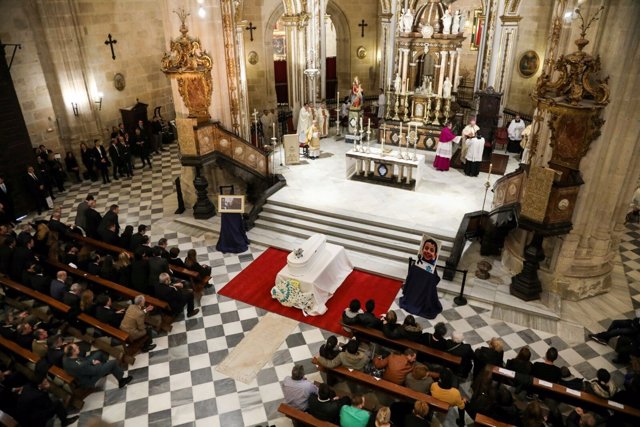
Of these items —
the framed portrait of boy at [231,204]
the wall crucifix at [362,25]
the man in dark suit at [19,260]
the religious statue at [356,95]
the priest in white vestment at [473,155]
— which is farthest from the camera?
the wall crucifix at [362,25]

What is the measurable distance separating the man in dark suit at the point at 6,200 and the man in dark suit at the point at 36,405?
8.25m

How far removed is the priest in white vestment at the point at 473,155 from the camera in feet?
48.4

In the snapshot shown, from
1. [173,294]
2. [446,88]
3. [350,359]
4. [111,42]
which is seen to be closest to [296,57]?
[446,88]

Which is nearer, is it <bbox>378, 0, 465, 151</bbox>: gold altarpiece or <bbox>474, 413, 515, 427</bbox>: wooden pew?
<bbox>474, 413, 515, 427</bbox>: wooden pew

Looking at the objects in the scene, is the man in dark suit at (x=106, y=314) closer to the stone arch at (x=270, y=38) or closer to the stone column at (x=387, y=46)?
the stone column at (x=387, y=46)

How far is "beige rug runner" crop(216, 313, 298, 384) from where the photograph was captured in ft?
27.3

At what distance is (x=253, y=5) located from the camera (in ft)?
68.3

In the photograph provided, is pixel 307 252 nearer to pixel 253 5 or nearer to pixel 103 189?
pixel 103 189

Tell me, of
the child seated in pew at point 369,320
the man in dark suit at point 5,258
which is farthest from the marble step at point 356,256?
the man in dark suit at point 5,258

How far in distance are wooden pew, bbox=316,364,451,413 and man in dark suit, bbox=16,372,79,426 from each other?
3.99 m

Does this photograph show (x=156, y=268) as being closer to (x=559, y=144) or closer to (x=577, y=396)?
(x=577, y=396)

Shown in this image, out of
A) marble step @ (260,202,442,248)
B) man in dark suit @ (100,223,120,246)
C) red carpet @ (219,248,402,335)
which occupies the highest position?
man in dark suit @ (100,223,120,246)

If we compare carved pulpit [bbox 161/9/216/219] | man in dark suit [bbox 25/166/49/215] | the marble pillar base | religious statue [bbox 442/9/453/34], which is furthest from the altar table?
man in dark suit [bbox 25/166/49/215]

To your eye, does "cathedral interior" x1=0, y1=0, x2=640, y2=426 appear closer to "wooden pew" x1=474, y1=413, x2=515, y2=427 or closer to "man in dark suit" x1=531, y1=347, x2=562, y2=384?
"man in dark suit" x1=531, y1=347, x2=562, y2=384
